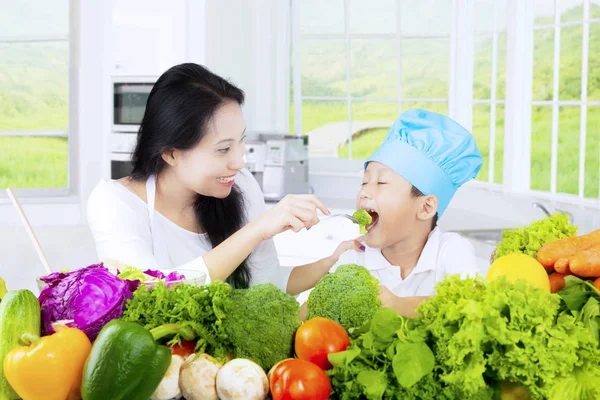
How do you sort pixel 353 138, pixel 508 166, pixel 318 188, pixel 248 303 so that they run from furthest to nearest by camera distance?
pixel 353 138 < pixel 318 188 < pixel 508 166 < pixel 248 303

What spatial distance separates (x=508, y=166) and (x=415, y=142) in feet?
7.18

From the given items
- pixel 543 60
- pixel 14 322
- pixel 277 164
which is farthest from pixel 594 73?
pixel 14 322

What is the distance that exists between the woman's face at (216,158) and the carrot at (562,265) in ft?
3.18

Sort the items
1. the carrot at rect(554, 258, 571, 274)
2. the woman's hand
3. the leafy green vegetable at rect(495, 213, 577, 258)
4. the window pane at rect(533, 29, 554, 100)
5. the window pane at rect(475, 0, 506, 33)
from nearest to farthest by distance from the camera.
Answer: the carrot at rect(554, 258, 571, 274)
the leafy green vegetable at rect(495, 213, 577, 258)
the woman's hand
the window pane at rect(475, 0, 506, 33)
the window pane at rect(533, 29, 554, 100)

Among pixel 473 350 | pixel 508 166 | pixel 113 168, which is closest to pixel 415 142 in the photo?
pixel 473 350

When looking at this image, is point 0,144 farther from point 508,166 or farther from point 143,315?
point 143,315

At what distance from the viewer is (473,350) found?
3.34 feet

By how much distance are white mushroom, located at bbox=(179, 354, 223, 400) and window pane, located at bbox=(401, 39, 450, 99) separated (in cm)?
435

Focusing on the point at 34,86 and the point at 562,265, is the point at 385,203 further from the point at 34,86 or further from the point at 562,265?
the point at 34,86

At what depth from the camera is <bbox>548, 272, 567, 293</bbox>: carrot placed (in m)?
1.36

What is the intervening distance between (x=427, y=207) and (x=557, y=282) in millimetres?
585

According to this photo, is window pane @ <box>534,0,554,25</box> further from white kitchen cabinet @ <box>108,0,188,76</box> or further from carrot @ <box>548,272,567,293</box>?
carrot @ <box>548,272,567,293</box>

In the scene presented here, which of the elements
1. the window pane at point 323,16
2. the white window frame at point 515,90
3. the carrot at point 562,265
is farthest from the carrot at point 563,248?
the window pane at point 323,16

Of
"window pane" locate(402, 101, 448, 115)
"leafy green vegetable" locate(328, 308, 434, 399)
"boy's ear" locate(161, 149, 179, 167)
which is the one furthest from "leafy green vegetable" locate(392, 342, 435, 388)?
"window pane" locate(402, 101, 448, 115)
